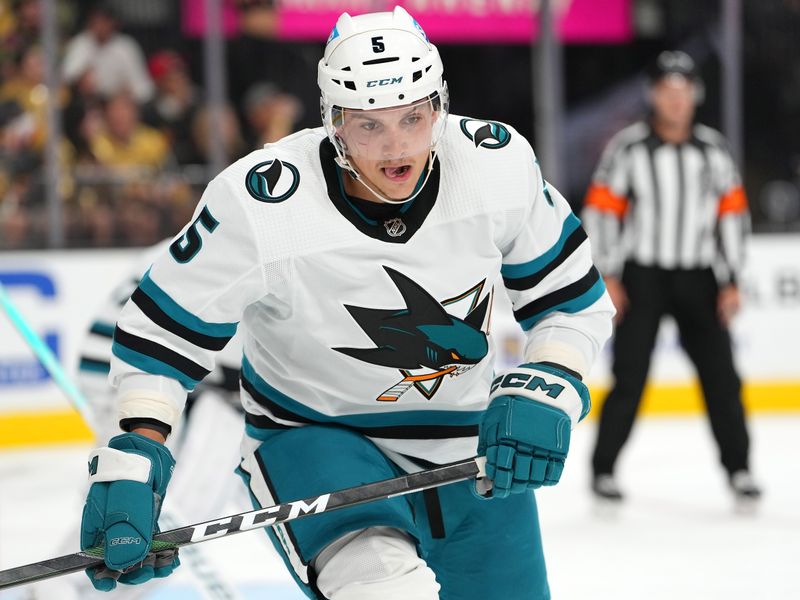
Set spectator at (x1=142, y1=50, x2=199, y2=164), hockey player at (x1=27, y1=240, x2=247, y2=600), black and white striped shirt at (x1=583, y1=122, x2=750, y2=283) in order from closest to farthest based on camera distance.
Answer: hockey player at (x1=27, y1=240, x2=247, y2=600)
black and white striped shirt at (x1=583, y1=122, x2=750, y2=283)
spectator at (x1=142, y1=50, x2=199, y2=164)

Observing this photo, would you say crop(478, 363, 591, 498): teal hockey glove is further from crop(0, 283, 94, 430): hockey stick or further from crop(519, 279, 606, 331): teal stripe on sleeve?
crop(0, 283, 94, 430): hockey stick

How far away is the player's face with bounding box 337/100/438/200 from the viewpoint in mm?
1642

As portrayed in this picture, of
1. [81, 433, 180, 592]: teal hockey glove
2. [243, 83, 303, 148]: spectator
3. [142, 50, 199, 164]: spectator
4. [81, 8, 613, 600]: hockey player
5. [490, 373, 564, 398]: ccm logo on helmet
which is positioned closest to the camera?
[81, 433, 180, 592]: teal hockey glove

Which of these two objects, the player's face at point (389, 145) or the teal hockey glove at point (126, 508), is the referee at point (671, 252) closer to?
the player's face at point (389, 145)

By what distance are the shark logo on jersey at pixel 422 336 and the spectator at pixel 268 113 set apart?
3858 millimetres

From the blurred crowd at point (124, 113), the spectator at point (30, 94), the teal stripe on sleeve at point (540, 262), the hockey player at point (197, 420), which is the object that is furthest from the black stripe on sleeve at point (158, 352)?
the spectator at point (30, 94)

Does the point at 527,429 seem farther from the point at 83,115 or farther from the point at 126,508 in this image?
the point at 83,115

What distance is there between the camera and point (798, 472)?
405 cm

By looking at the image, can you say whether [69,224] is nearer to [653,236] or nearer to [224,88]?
[224,88]

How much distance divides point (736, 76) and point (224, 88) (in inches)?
88.0

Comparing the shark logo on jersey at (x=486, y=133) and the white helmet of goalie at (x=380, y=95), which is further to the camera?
the shark logo on jersey at (x=486, y=133)

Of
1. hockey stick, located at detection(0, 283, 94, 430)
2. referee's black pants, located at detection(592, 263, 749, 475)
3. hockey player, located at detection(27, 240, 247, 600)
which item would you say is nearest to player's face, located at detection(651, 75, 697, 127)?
referee's black pants, located at detection(592, 263, 749, 475)

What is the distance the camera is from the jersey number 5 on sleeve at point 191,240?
63.9 inches

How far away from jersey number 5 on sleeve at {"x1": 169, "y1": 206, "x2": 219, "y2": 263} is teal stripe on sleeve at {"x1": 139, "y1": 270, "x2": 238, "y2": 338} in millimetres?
50
